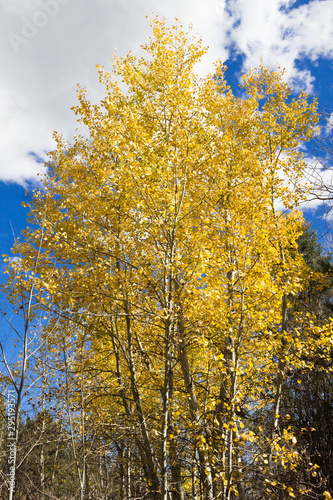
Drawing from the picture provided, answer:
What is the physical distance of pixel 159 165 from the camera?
172 inches

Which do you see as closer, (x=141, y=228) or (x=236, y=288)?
(x=141, y=228)

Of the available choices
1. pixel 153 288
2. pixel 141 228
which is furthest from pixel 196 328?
pixel 141 228

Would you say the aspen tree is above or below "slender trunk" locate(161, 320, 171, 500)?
above

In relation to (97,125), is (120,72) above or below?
above

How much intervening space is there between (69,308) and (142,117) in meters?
3.94

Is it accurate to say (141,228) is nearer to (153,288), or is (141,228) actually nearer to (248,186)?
(153,288)

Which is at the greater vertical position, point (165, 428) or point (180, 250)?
point (180, 250)

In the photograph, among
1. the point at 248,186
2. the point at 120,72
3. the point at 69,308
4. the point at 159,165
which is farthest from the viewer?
the point at 120,72

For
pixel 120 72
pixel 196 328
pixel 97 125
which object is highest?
pixel 120 72

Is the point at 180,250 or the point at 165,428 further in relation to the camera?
the point at 180,250

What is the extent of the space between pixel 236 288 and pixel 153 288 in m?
1.73

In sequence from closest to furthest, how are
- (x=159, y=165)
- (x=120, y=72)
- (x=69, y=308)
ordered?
1. (x=159, y=165)
2. (x=69, y=308)
3. (x=120, y=72)

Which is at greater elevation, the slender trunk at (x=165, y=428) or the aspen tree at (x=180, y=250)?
the aspen tree at (x=180, y=250)

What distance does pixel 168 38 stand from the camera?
6309 mm
